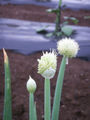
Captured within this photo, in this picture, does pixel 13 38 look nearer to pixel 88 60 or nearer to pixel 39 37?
pixel 39 37

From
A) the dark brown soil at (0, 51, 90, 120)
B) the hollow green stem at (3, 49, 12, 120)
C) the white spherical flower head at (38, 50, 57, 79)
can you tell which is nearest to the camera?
the white spherical flower head at (38, 50, 57, 79)

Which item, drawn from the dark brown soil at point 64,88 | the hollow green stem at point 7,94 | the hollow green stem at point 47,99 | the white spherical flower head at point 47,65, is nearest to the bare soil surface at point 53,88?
the dark brown soil at point 64,88

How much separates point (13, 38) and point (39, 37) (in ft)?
1.49

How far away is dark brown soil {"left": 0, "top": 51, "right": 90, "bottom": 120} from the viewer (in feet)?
4.70

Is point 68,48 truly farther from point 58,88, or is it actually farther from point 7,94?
point 7,94

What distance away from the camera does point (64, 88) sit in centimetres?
177

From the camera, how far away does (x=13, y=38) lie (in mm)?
2812

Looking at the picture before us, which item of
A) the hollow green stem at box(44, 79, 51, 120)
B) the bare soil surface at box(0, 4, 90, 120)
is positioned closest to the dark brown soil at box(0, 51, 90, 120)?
the bare soil surface at box(0, 4, 90, 120)

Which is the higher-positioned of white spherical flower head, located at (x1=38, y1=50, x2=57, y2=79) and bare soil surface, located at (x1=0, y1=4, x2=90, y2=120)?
bare soil surface, located at (x1=0, y1=4, x2=90, y2=120)

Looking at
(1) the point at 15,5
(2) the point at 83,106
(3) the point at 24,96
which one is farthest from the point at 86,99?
(1) the point at 15,5

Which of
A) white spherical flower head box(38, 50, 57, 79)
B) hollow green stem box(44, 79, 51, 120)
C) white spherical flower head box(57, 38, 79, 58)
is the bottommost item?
hollow green stem box(44, 79, 51, 120)

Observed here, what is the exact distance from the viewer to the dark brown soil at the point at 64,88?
1.43 meters

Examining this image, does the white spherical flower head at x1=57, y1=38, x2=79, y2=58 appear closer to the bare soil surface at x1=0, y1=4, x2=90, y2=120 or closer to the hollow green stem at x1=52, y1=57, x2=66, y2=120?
the hollow green stem at x1=52, y1=57, x2=66, y2=120

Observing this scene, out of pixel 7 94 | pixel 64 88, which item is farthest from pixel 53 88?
pixel 7 94
